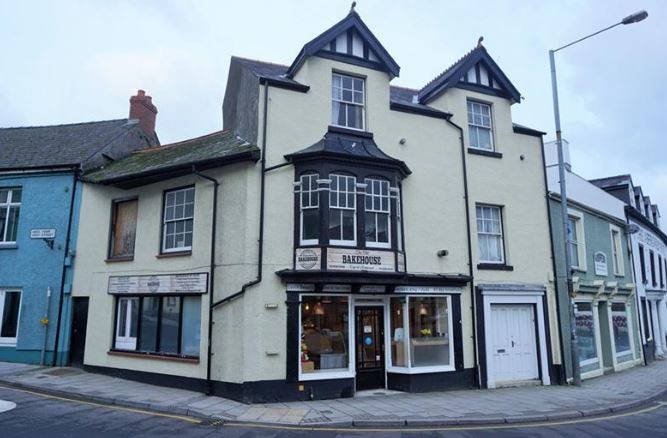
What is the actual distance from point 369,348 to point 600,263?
1173 centimetres

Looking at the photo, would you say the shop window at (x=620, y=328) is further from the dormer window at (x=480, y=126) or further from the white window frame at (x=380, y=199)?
the white window frame at (x=380, y=199)

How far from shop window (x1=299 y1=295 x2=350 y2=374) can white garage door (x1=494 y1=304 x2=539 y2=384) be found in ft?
15.9

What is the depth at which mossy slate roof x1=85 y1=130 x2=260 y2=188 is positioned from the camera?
12.2 meters

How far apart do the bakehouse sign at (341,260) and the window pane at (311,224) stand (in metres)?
0.46

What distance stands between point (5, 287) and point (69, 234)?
2.89 meters

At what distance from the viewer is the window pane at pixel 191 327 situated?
12289 mm

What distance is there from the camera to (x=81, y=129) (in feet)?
60.7

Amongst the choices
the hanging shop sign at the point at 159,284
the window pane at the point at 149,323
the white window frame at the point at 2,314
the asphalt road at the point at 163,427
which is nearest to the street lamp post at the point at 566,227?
the asphalt road at the point at 163,427

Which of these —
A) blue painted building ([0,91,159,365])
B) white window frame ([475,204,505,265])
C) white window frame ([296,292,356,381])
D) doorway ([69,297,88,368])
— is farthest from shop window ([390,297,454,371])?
blue painted building ([0,91,159,365])

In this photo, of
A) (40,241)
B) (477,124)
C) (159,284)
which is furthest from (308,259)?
(40,241)

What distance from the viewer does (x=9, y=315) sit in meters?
15.4

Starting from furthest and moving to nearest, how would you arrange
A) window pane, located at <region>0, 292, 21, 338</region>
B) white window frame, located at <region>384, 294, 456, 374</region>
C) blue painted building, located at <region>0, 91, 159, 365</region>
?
window pane, located at <region>0, 292, 21, 338</region> → blue painted building, located at <region>0, 91, 159, 365</region> → white window frame, located at <region>384, 294, 456, 374</region>

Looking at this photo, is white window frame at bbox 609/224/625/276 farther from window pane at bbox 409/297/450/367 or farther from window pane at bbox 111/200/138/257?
window pane at bbox 111/200/138/257

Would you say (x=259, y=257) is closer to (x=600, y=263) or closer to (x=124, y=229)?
(x=124, y=229)
